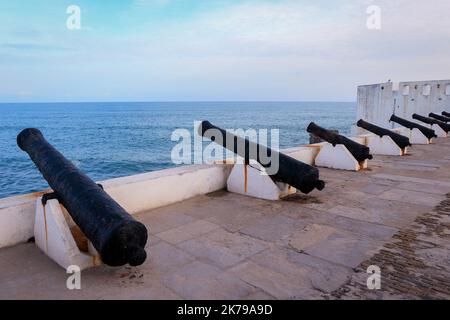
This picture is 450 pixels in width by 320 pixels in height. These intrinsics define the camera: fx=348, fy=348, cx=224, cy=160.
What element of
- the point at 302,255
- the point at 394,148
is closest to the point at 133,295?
the point at 302,255

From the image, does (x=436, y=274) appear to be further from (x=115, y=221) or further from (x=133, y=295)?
(x=115, y=221)

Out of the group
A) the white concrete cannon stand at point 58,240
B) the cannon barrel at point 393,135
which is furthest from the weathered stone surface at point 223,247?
the cannon barrel at point 393,135

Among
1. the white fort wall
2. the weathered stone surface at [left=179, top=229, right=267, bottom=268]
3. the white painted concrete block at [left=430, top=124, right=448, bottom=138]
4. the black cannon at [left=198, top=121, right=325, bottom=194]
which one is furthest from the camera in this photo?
the white fort wall

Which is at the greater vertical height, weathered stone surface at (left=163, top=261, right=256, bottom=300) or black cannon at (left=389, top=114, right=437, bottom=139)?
black cannon at (left=389, top=114, right=437, bottom=139)

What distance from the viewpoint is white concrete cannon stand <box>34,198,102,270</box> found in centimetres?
326

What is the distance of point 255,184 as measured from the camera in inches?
229

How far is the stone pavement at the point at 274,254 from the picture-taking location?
293 centimetres

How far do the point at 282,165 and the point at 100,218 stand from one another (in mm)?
3282

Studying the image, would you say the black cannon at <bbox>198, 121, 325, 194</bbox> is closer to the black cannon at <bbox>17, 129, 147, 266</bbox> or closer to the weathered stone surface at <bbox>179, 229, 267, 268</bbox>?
the weathered stone surface at <bbox>179, 229, 267, 268</bbox>

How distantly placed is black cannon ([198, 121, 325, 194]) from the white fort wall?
2103 centimetres

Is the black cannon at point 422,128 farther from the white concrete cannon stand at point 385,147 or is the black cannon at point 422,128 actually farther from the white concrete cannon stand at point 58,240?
the white concrete cannon stand at point 58,240

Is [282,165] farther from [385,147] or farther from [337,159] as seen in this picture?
[385,147]

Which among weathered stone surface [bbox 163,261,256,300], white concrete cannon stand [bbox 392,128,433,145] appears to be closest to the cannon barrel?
white concrete cannon stand [bbox 392,128,433,145]

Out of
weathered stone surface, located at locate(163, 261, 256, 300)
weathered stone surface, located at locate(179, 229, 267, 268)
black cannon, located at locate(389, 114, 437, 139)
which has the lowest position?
weathered stone surface, located at locate(163, 261, 256, 300)
